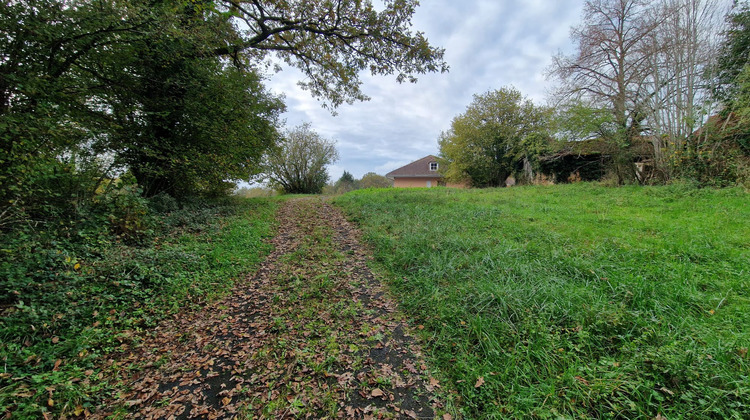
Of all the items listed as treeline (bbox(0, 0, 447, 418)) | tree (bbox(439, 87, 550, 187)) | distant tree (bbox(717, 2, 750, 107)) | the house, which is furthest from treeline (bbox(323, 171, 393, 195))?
distant tree (bbox(717, 2, 750, 107))

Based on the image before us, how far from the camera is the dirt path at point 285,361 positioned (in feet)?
7.59

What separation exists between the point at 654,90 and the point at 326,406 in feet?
52.6

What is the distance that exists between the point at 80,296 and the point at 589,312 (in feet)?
20.5

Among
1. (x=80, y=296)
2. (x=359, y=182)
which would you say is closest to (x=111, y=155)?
(x=80, y=296)

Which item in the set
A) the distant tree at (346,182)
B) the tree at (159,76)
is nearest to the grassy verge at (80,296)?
the tree at (159,76)

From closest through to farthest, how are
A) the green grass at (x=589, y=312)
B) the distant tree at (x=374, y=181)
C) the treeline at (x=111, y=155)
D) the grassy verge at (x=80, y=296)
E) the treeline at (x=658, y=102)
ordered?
the green grass at (x=589, y=312) < the grassy verge at (x=80, y=296) < the treeline at (x=111, y=155) < the treeline at (x=658, y=102) < the distant tree at (x=374, y=181)

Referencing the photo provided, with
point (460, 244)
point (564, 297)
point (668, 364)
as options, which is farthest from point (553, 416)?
point (460, 244)

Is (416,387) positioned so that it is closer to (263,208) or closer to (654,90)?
(263,208)

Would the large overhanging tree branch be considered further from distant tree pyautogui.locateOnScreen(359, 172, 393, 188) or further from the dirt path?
distant tree pyautogui.locateOnScreen(359, 172, 393, 188)

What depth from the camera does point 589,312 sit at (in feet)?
9.00

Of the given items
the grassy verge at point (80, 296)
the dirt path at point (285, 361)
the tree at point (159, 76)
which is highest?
the tree at point (159, 76)

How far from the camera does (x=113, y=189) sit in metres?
5.25

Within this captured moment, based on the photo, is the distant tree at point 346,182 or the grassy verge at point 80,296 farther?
the distant tree at point 346,182

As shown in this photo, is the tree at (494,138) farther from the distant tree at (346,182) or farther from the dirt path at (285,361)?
the dirt path at (285,361)
